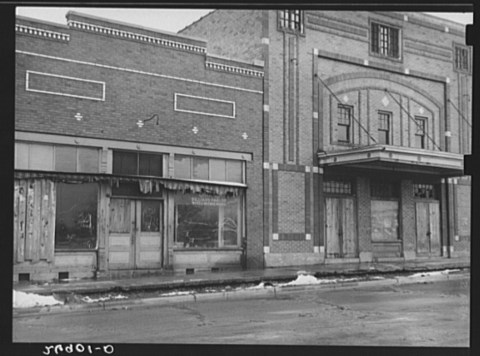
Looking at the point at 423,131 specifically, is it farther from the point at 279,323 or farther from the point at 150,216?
the point at 279,323

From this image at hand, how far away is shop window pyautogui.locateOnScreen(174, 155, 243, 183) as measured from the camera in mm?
17750

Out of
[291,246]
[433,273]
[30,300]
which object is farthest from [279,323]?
[291,246]

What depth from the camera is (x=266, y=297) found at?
13586 mm

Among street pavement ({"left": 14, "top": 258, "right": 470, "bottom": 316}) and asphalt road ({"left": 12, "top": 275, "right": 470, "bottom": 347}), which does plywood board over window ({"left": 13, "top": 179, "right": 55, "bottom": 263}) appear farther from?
asphalt road ({"left": 12, "top": 275, "right": 470, "bottom": 347})

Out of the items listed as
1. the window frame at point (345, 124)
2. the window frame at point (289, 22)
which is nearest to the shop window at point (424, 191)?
the window frame at point (345, 124)

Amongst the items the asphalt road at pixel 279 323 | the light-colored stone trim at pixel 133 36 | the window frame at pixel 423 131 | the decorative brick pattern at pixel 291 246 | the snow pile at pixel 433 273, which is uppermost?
the light-colored stone trim at pixel 133 36

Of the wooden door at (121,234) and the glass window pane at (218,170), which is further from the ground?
the glass window pane at (218,170)

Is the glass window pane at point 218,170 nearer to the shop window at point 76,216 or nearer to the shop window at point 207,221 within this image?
the shop window at point 207,221

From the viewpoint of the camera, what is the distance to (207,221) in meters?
18.2

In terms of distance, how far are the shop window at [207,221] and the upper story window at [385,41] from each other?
850 centimetres

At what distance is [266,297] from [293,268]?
5.38 metres

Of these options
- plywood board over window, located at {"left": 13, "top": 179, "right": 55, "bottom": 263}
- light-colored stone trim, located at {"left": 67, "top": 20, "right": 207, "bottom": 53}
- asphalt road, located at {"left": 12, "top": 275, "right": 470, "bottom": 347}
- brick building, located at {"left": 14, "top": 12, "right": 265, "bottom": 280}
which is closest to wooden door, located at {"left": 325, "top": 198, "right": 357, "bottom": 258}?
brick building, located at {"left": 14, "top": 12, "right": 265, "bottom": 280}

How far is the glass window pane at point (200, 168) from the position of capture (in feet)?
59.1

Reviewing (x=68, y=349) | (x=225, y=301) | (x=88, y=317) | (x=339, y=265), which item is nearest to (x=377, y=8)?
(x=68, y=349)
